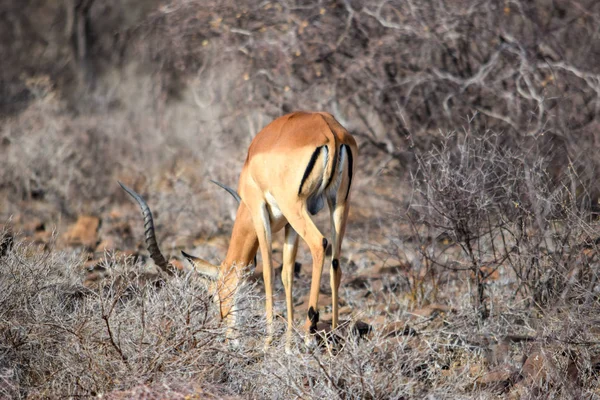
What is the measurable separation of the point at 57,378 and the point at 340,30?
6362mm

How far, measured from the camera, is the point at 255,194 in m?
6.17

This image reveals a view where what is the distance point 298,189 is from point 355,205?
5.06m

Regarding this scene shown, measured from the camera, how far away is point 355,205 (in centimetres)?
1074

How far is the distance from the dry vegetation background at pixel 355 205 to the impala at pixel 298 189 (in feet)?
1.26

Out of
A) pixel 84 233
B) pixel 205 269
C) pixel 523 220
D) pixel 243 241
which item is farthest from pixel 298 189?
pixel 84 233

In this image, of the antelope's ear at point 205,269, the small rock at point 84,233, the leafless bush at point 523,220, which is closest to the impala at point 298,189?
the antelope's ear at point 205,269

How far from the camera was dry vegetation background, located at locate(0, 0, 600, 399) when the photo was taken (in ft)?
15.3

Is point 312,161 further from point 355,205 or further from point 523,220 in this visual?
point 355,205

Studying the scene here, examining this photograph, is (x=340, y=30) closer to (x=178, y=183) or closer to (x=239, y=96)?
(x=239, y=96)

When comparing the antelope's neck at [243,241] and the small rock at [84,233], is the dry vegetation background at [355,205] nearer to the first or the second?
the small rock at [84,233]

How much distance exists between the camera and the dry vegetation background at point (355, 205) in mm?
4652

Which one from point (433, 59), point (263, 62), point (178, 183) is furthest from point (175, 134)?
point (433, 59)

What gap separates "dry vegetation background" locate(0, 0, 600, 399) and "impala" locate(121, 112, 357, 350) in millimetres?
384

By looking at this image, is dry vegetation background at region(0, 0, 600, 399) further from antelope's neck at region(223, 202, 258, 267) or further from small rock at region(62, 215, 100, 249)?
antelope's neck at region(223, 202, 258, 267)
